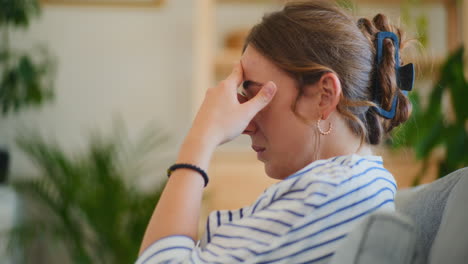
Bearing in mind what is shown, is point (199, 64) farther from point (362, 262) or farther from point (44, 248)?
point (362, 262)

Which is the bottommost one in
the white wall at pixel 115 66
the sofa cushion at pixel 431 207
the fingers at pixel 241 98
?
the white wall at pixel 115 66

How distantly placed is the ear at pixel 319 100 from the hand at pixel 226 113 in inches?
2.2

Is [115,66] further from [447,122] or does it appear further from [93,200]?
[447,122]

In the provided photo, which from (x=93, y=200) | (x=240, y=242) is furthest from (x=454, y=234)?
(x=93, y=200)

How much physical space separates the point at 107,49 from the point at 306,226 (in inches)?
104

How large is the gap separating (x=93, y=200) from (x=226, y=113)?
179cm

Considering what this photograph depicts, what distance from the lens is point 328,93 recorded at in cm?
90

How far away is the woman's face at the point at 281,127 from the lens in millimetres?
909

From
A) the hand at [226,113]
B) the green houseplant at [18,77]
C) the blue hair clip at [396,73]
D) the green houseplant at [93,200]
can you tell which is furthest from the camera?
the green houseplant at [18,77]

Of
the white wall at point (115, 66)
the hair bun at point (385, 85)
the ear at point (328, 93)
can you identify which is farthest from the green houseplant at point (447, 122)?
the white wall at point (115, 66)

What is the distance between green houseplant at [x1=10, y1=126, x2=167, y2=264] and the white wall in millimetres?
311

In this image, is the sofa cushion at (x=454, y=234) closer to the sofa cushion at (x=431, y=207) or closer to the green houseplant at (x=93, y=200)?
the sofa cushion at (x=431, y=207)

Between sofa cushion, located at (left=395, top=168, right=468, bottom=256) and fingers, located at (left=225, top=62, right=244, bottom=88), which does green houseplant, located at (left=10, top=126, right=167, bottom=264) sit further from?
sofa cushion, located at (left=395, top=168, right=468, bottom=256)

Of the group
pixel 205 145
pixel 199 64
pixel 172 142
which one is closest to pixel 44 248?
pixel 172 142
